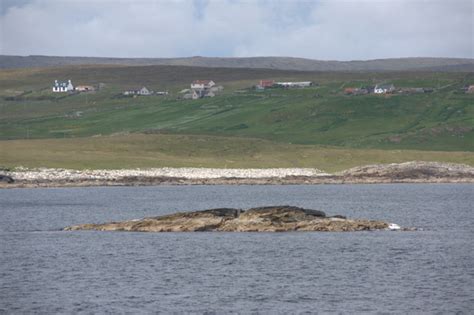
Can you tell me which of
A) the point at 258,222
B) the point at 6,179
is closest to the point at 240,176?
the point at 6,179

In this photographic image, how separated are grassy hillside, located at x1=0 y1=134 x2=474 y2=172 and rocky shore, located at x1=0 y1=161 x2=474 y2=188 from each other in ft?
14.8

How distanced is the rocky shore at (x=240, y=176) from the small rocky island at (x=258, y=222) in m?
48.0

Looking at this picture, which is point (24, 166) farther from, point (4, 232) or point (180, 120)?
point (180, 120)

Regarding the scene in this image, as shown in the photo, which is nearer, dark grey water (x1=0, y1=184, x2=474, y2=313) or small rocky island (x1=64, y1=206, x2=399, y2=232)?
dark grey water (x1=0, y1=184, x2=474, y2=313)

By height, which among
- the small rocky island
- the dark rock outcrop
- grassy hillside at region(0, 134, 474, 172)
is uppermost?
the small rocky island

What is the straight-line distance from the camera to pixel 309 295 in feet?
137

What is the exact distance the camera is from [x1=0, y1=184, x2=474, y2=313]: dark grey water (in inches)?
1581

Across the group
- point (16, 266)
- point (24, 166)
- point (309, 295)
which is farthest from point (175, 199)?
point (309, 295)

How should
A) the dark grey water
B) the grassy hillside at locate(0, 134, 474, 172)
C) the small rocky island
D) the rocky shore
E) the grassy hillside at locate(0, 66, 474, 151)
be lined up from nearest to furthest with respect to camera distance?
the dark grey water < the small rocky island < the rocky shore < the grassy hillside at locate(0, 134, 474, 172) < the grassy hillside at locate(0, 66, 474, 151)

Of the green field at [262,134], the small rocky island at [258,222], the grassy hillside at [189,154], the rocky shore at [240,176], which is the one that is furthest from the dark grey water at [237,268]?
the green field at [262,134]

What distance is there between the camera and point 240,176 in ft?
387

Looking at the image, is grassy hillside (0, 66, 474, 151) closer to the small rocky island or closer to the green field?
the green field

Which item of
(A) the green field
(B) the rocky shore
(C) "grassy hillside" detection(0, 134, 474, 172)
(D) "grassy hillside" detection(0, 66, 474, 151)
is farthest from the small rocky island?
(D) "grassy hillside" detection(0, 66, 474, 151)

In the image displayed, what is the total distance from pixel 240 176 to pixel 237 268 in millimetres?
69130
